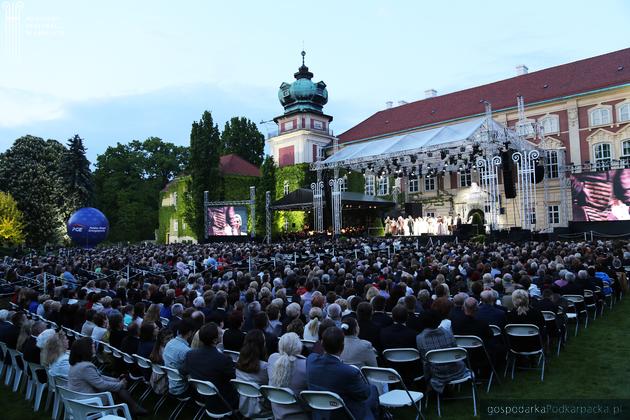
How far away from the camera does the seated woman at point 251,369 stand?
4195 mm

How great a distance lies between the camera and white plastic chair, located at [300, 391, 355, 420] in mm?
3481

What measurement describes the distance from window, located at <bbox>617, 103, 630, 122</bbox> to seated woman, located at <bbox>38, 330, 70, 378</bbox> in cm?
3294

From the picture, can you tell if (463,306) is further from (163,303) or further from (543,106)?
(543,106)

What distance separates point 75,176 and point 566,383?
42.7 m

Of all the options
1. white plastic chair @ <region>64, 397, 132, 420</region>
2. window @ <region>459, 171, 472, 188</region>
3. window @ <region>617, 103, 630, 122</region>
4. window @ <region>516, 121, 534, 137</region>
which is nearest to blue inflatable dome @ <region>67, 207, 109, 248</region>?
window @ <region>459, 171, 472, 188</region>

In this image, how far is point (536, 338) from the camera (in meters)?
5.74

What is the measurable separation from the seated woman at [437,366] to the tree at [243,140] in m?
58.0

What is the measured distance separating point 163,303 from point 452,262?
7.64 metres

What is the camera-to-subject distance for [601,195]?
925 inches

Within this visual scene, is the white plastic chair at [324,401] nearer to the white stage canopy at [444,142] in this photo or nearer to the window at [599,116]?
the white stage canopy at [444,142]

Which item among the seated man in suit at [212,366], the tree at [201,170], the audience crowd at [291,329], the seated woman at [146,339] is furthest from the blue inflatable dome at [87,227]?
the seated man in suit at [212,366]

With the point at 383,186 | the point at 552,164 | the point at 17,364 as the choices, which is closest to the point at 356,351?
the point at 17,364

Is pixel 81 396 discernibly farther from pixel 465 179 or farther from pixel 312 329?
pixel 465 179

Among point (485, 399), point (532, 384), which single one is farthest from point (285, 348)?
point (532, 384)
